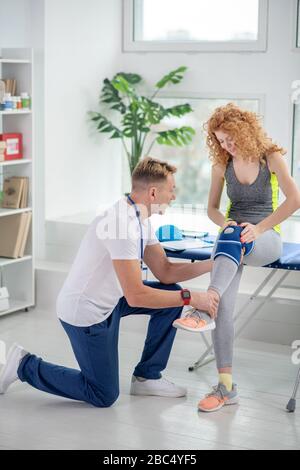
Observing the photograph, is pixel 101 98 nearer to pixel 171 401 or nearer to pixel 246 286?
pixel 246 286

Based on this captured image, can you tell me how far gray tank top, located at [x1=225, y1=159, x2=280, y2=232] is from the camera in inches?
143

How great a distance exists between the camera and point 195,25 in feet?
18.8

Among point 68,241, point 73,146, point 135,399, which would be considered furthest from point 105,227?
point 73,146

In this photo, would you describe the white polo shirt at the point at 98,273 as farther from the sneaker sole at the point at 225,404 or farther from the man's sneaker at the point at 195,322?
the sneaker sole at the point at 225,404

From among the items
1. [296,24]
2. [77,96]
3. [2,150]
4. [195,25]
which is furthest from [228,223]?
[195,25]

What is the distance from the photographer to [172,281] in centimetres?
354

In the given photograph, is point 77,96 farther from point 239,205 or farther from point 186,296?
point 186,296

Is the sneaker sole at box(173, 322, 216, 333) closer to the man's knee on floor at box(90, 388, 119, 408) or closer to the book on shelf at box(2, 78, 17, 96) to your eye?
the man's knee on floor at box(90, 388, 119, 408)

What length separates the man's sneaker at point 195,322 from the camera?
3270mm

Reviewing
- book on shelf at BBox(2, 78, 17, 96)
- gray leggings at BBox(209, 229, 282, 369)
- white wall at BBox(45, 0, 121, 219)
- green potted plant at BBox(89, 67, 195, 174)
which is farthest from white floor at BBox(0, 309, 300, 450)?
green potted plant at BBox(89, 67, 195, 174)

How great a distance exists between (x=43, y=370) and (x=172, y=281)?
64 cm

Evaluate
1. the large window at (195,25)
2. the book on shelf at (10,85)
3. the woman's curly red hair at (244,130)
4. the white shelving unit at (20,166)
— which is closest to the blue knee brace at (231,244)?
the woman's curly red hair at (244,130)

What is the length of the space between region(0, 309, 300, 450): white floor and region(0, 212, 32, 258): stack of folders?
0.86m

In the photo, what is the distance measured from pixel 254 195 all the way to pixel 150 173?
0.56 m
